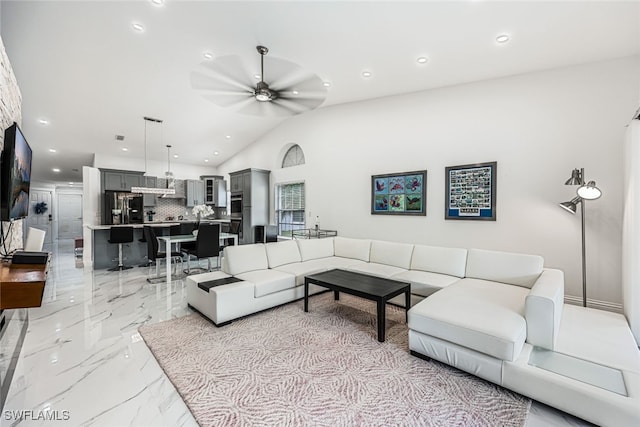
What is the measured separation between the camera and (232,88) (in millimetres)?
2814

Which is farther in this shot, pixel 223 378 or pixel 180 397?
pixel 223 378

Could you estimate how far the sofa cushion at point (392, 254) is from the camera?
3.90 m

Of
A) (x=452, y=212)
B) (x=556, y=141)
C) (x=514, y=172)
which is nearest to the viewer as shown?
(x=556, y=141)

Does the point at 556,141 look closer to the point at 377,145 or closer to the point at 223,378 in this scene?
the point at 377,145

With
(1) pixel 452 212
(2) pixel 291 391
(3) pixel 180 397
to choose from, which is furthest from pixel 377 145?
(3) pixel 180 397

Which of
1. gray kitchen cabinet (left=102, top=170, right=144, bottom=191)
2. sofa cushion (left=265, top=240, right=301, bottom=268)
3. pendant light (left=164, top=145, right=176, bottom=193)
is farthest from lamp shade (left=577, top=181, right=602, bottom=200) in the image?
gray kitchen cabinet (left=102, top=170, right=144, bottom=191)

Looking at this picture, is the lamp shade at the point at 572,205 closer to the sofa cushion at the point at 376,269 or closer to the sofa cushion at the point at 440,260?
the sofa cushion at the point at 440,260

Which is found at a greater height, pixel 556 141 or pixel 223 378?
pixel 556 141

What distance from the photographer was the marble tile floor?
1.66 meters

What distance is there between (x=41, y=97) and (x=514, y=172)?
736 centimetres

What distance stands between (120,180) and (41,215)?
7.44 m

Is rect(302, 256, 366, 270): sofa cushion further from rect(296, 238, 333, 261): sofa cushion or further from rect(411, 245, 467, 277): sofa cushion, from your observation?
rect(411, 245, 467, 277): sofa cushion

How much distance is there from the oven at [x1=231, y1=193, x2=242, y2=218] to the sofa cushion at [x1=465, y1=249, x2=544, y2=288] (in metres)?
5.70

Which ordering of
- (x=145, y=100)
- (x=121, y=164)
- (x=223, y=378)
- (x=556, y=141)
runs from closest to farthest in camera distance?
1. (x=223, y=378)
2. (x=556, y=141)
3. (x=145, y=100)
4. (x=121, y=164)
